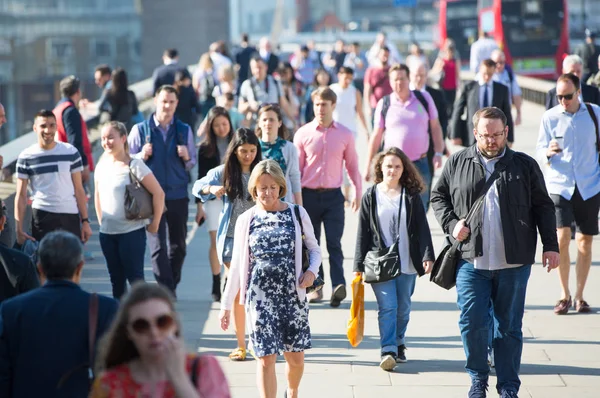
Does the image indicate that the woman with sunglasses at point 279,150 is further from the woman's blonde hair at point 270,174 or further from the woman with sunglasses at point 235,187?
the woman's blonde hair at point 270,174

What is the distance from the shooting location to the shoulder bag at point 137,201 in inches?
349

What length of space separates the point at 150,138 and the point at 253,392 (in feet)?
9.90

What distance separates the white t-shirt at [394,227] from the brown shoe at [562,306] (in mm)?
1961

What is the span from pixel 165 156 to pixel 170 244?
808mm

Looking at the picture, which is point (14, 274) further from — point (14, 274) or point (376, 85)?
point (376, 85)

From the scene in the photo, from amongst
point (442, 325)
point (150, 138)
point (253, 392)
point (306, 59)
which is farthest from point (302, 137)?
point (306, 59)

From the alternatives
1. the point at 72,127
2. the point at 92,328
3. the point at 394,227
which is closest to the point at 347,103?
the point at 72,127

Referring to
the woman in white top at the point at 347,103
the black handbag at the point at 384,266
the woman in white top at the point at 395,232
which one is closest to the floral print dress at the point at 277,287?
the black handbag at the point at 384,266

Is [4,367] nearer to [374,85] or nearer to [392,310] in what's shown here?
[392,310]

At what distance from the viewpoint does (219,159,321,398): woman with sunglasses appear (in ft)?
23.1

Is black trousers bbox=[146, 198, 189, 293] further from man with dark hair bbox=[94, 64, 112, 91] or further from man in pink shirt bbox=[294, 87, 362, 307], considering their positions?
man with dark hair bbox=[94, 64, 112, 91]

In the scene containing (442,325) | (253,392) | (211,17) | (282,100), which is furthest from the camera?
(211,17)

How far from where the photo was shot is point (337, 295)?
33.2 ft

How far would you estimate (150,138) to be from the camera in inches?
395
